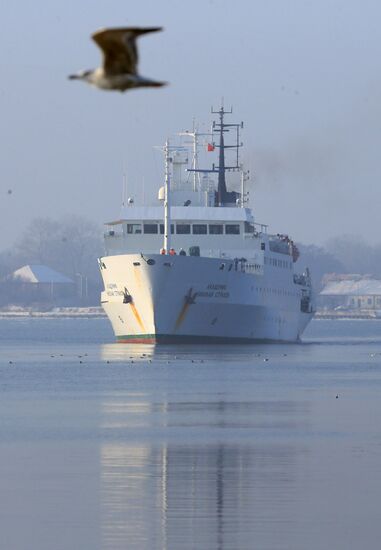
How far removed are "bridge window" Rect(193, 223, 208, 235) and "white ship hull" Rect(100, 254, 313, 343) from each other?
3.81 m

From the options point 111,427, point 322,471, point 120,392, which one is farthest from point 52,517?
point 120,392

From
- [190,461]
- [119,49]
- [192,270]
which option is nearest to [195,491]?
[190,461]

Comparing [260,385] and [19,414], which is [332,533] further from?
[260,385]

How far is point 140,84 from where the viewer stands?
10844 millimetres

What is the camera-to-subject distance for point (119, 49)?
1095 cm

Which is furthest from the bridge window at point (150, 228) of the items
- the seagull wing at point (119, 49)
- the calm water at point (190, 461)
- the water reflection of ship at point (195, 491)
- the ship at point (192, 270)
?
the seagull wing at point (119, 49)

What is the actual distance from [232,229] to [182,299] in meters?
8.22

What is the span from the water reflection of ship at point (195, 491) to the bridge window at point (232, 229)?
55.0 meters

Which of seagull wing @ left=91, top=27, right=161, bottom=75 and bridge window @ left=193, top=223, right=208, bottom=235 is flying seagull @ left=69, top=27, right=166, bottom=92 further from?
bridge window @ left=193, top=223, right=208, bottom=235

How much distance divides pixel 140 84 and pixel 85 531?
13.3 meters

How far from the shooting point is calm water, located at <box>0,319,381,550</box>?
23312mm

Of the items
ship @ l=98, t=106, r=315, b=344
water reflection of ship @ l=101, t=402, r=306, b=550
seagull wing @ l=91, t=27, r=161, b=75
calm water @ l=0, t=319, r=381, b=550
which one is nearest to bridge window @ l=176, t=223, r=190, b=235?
ship @ l=98, t=106, r=315, b=344

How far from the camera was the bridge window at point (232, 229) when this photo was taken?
314 ft

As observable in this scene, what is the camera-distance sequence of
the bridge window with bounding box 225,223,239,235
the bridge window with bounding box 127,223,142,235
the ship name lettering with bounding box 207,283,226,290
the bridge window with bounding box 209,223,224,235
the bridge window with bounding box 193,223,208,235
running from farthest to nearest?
the bridge window with bounding box 225,223,239,235
the bridge window with bounding box 209,223,224,235
the bridge window with bounding box 193,223,208,235
the bridge window with bounding box 127,223,142,235
the ship name lettering with bounding box 207,283,226,290
